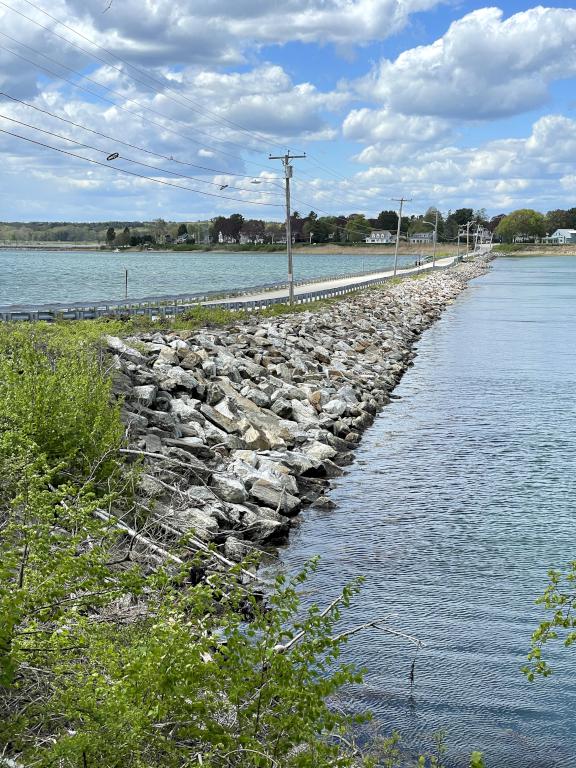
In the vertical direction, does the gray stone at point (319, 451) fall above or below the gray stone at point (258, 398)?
below

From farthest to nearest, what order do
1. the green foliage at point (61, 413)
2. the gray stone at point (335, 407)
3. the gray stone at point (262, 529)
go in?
the gray stone at point (335, 407)
the gray stone at point (262, 529)
the green foliage at point (61, 413)

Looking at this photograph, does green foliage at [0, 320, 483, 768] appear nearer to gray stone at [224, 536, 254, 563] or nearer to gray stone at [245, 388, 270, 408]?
gray stone at [224, 536, 254, 563]

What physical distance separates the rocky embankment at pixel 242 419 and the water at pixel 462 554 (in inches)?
26.4

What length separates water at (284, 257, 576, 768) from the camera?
9.08m

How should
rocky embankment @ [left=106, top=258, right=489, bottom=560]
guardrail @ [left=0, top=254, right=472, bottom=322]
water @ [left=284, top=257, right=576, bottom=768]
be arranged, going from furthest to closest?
guardrail @ [left=0, top=254, right=472, bottom=322], rocky embankment @ [left=106, top=258, right=489, bottom=560], water @ [left=284, top=257, right=576, bottom=768]

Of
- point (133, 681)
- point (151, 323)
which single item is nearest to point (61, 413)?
point (133, 681)

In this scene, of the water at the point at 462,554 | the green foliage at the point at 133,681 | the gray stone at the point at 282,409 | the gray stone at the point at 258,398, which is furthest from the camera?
the gray stone at the point at 258,398

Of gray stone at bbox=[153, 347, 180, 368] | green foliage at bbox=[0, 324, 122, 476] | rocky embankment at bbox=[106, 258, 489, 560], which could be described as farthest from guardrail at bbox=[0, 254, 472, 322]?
green foliage at bbox=[0, 324, 122, 476]

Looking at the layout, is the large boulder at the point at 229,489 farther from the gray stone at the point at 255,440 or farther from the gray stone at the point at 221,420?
the gray stone at the point at 221,420

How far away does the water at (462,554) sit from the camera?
29.8ft

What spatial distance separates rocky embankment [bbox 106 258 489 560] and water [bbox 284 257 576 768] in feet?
2.20

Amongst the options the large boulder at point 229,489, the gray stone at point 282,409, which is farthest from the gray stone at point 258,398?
the large boulder at point 229,489

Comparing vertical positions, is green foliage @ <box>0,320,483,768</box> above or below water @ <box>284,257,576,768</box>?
above

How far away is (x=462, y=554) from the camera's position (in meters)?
13.8
